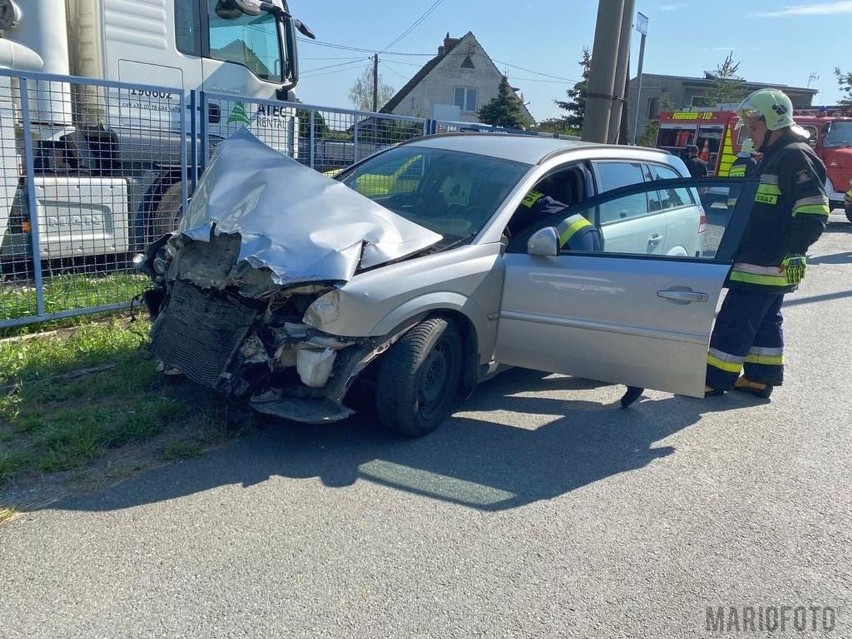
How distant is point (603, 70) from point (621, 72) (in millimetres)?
672

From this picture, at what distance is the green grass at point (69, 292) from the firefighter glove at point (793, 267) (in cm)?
506

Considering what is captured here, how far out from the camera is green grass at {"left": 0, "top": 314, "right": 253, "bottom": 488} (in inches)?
149

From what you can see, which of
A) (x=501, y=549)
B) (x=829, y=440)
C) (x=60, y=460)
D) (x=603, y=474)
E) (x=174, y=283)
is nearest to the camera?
(x=501, y=549)

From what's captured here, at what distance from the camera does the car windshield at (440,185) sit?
468 centimetres

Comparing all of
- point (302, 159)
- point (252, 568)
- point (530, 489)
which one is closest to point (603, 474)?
point (530, 489)

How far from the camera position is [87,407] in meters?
4.36

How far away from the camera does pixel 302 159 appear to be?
7.82 meters

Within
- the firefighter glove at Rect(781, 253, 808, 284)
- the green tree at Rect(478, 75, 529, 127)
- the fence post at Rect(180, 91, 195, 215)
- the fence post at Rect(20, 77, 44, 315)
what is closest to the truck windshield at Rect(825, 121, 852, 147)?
the firefighter glove at Rect(781, 253, 808, 284)

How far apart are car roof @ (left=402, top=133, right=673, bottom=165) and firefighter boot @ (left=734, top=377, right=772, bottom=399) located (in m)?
1.94

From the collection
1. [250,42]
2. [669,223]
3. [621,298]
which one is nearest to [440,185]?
[621,298]

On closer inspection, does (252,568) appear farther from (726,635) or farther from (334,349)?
(726,635)

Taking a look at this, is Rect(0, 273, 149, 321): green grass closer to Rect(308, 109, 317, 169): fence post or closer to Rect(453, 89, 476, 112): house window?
Rect(308, 109, 317, 169): fence post

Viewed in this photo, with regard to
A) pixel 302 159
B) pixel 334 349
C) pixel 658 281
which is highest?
pixel 302 159

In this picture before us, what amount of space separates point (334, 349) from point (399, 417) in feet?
1.89
